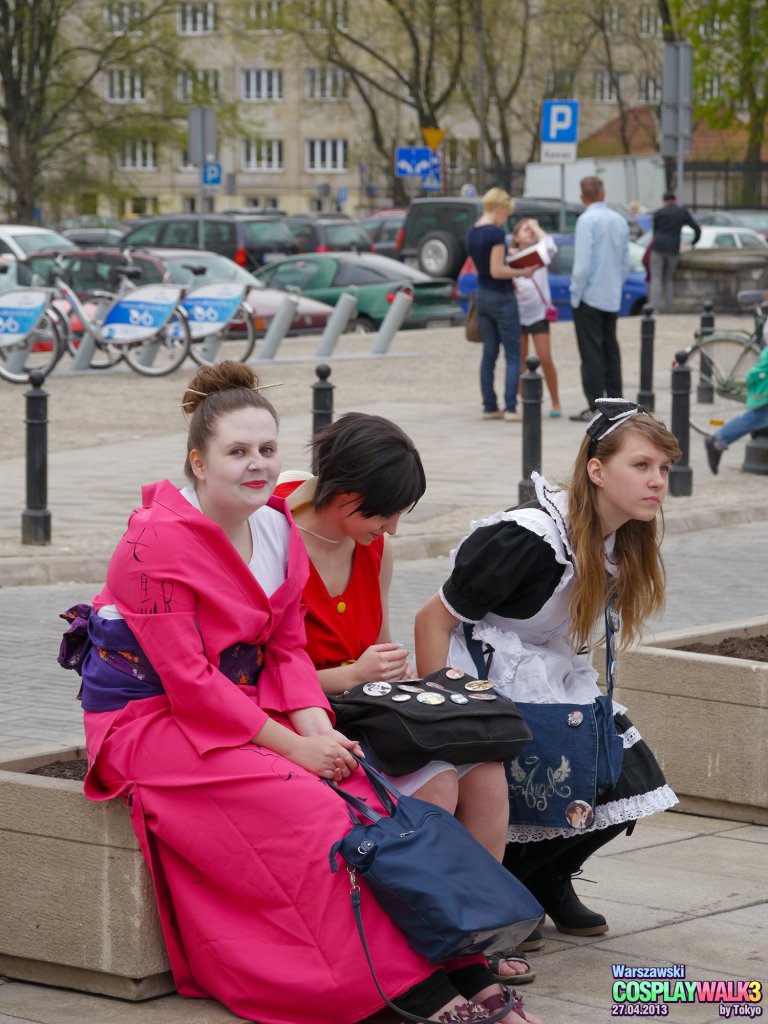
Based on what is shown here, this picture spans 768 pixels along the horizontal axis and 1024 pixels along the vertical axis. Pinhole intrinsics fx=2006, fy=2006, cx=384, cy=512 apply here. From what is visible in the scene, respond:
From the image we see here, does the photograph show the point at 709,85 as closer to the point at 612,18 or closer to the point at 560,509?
the point at 612,18

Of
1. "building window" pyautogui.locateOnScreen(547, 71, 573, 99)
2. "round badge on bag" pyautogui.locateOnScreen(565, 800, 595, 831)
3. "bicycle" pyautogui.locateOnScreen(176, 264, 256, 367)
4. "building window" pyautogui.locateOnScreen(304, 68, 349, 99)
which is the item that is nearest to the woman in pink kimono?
"round badge on bag" pyautogui.locateOnScreen(565, 800, 595, 831)

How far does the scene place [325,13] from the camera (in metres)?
61.4

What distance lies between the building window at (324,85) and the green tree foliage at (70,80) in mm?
35157

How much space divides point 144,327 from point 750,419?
8.07 meters

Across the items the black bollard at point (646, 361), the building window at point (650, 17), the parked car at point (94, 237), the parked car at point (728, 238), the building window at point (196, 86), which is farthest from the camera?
the building window at point (650, 17)

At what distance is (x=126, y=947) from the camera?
13.8ft

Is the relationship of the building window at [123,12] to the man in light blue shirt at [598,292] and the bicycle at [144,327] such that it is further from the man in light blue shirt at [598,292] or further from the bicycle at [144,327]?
the man in light blue shirt at [598,292]

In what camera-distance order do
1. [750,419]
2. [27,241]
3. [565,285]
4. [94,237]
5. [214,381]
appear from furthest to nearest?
[94,237] < [27,241] < [565,285] < [750,419] < [214,381]

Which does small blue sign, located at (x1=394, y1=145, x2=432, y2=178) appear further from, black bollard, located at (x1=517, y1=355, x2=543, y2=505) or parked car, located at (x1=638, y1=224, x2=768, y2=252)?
black bollard, located at (x1=517, y1=355, x2=543, y2=505)

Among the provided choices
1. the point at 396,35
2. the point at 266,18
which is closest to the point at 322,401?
the point at 266,18

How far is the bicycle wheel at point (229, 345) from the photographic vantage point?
21.1 metres

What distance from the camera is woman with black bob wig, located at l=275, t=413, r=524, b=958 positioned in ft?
14.0

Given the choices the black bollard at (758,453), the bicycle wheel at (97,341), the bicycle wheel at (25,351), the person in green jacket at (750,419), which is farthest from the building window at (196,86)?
the person in green jacket at (750,419)

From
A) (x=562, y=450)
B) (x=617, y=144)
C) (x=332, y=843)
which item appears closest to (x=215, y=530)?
(x=332, y=843)
